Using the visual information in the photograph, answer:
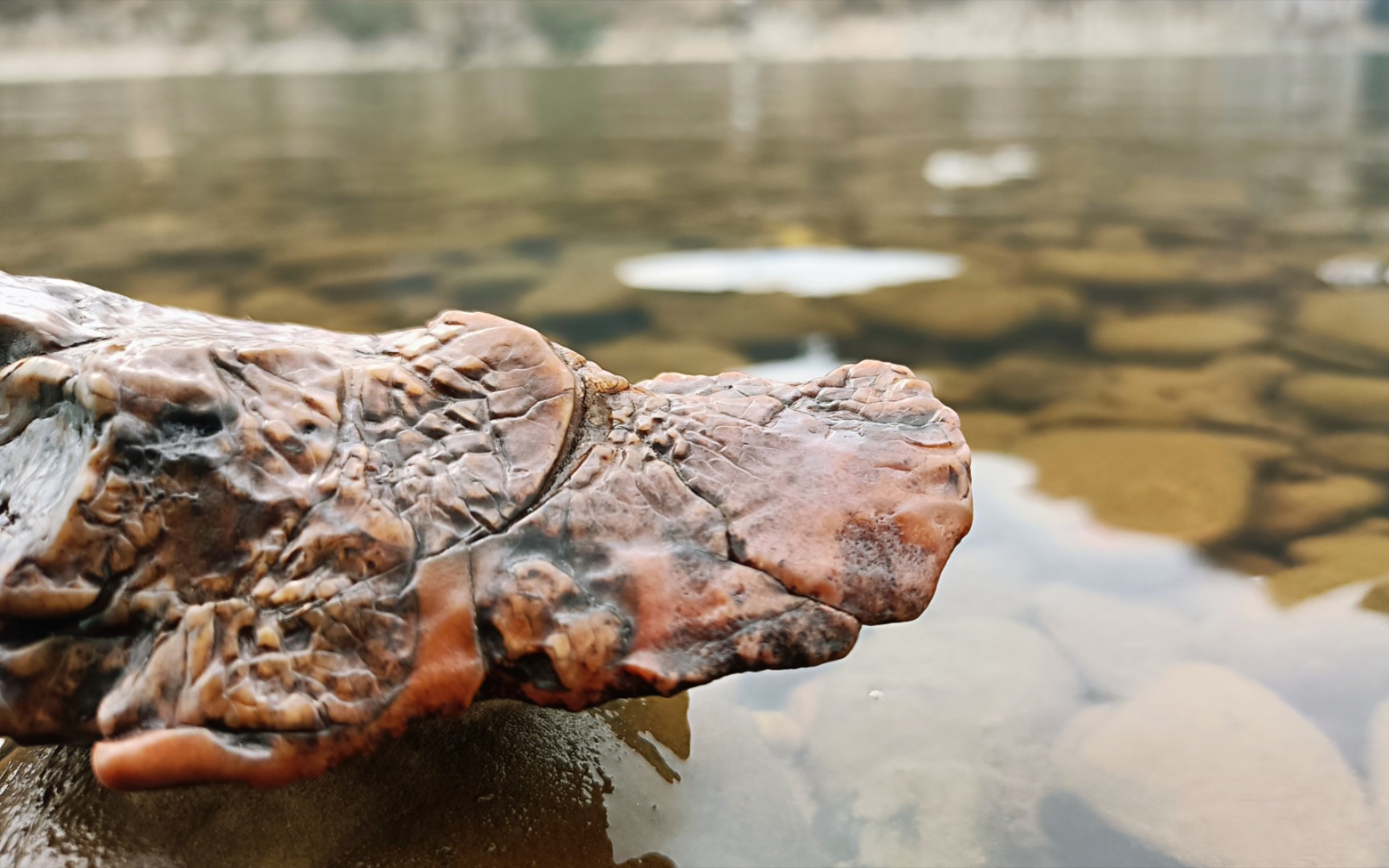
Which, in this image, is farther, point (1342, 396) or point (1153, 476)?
point (1342, 396)

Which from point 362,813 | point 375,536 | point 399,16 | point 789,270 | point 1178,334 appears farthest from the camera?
point 399,16

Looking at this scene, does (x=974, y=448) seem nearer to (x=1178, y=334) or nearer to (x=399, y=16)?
(x=1178, y=334)

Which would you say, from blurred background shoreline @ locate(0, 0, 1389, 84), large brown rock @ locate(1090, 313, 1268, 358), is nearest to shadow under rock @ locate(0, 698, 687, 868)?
large brown rock @ locate(1090, 313, 1268, 358)

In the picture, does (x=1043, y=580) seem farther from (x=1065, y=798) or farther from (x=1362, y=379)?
(x=1362, y=379)

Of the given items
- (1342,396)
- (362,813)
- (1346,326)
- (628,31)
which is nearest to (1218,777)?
(362,813)

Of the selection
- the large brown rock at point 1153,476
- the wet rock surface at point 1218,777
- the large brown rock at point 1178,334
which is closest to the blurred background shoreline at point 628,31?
the large brown rock at point 1178,334
